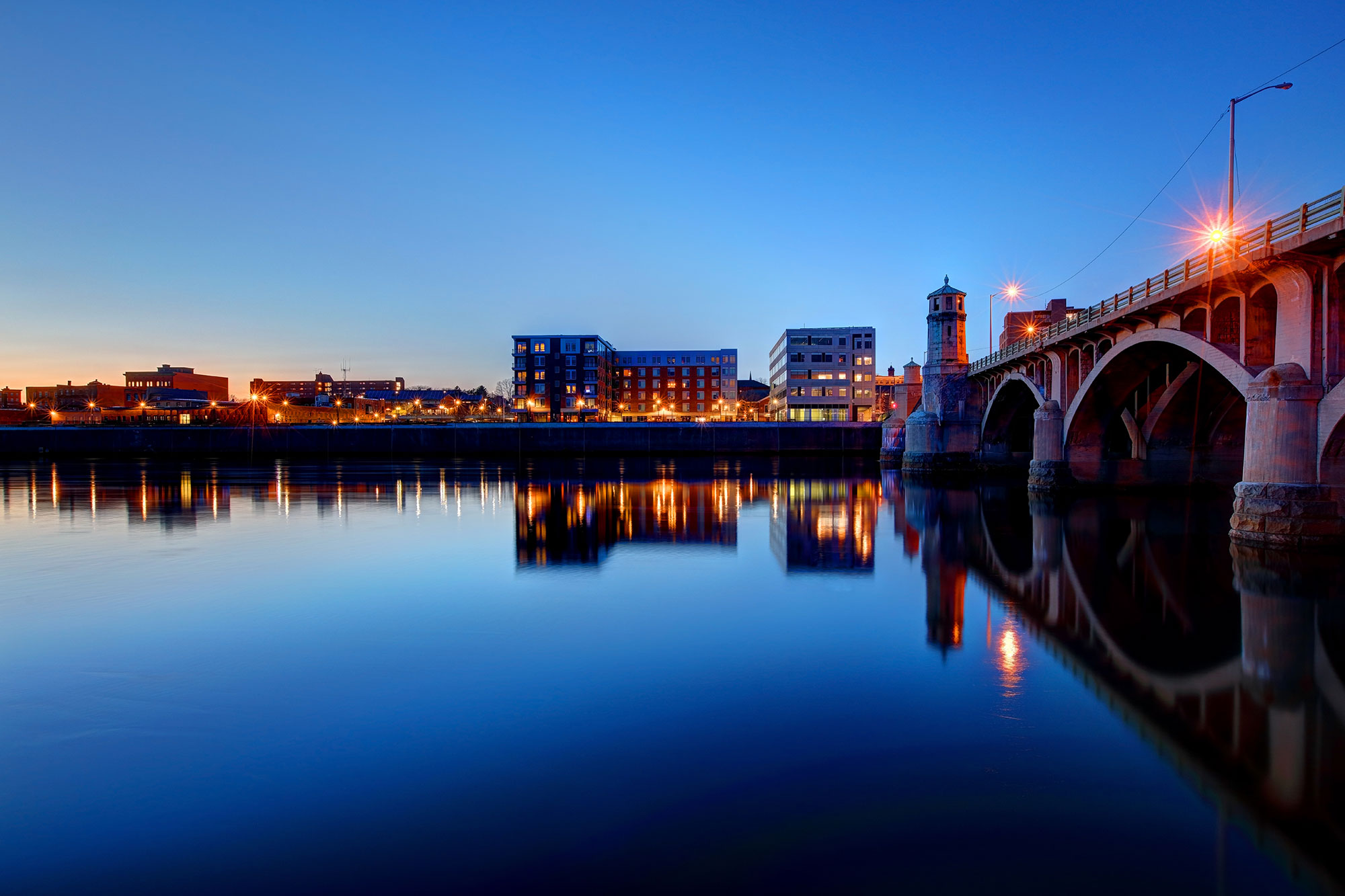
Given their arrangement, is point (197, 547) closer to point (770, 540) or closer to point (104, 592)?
point (104, 592)

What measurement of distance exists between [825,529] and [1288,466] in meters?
12.0

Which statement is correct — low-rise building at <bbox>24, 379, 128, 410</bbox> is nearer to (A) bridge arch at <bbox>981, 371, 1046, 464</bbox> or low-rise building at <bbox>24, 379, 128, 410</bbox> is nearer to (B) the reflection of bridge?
(A) bridge arch at <bbox>981, 371, 1046, 464</bbox>

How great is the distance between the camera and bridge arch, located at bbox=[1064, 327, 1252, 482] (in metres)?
29.5

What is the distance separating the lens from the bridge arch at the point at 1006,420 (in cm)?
4372

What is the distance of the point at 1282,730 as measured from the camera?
24.6ft

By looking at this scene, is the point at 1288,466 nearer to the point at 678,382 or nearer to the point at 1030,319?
the point at 1030,319

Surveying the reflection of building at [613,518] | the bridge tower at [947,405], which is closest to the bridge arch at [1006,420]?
the bridge tower at [947,405]

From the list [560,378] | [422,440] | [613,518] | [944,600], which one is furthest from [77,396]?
[944,600]

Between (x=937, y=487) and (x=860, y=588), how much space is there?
27199 millimetres

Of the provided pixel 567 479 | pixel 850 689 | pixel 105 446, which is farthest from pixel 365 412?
pixel 850 689

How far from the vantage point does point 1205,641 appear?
10711mm

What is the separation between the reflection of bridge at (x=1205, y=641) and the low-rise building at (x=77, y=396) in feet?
622

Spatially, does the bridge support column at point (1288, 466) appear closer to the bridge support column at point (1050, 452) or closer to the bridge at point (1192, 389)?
the bridge at point (1192, 389)

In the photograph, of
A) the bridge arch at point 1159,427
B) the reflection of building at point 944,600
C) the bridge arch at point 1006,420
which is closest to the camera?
the reflection of building at point 944,600
